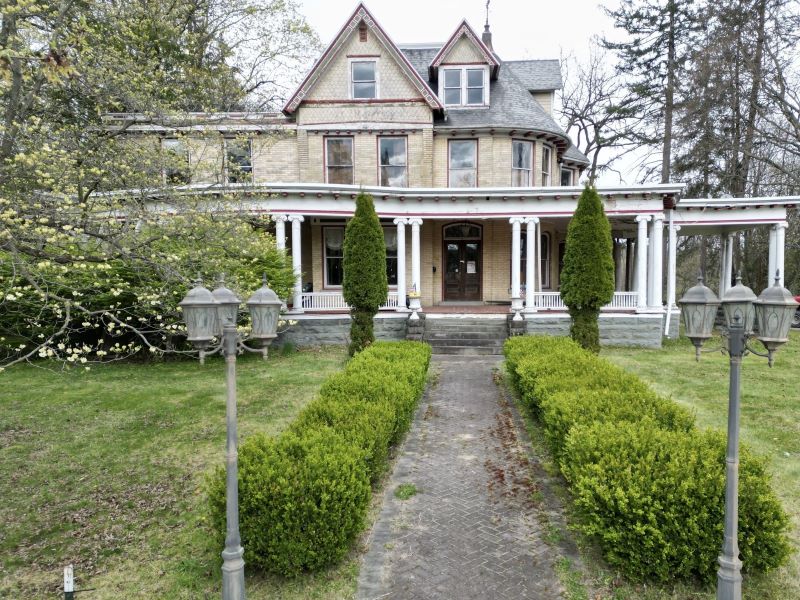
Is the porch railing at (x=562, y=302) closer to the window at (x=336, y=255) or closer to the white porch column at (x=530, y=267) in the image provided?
the white porch column at (x=530, y=267)

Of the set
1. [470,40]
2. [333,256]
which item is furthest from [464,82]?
[333,256]

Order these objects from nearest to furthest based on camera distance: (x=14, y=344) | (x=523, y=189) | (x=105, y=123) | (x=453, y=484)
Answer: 1. (x=453, y=484)
2. (x=105, y=123)
3. (x=14, y=344)
4. (x=523, y=189)

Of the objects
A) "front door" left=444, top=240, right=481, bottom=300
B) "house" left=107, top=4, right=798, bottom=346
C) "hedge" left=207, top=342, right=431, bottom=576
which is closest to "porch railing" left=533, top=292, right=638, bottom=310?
"house" left=107, top=4, right=798, bottom=346

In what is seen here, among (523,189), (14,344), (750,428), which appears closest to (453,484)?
(750,428)

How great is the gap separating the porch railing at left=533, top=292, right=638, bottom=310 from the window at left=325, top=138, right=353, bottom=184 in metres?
8.34

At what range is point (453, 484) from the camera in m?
5.93

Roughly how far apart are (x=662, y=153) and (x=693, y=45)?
19.6ft

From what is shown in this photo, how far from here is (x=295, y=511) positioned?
3.95m

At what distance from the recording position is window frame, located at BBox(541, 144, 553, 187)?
1986cm

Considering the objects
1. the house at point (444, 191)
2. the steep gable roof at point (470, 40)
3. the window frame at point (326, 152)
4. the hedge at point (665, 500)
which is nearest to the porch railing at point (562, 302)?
the house at point (444, 191)

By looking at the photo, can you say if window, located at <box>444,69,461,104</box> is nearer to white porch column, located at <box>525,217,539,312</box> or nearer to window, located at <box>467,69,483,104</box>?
window, located at <box>467,69,483,104</box>

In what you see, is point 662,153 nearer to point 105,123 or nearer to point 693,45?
point 693,45

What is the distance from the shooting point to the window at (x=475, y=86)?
19.5 metres

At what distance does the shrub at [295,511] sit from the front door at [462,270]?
1585 cm
